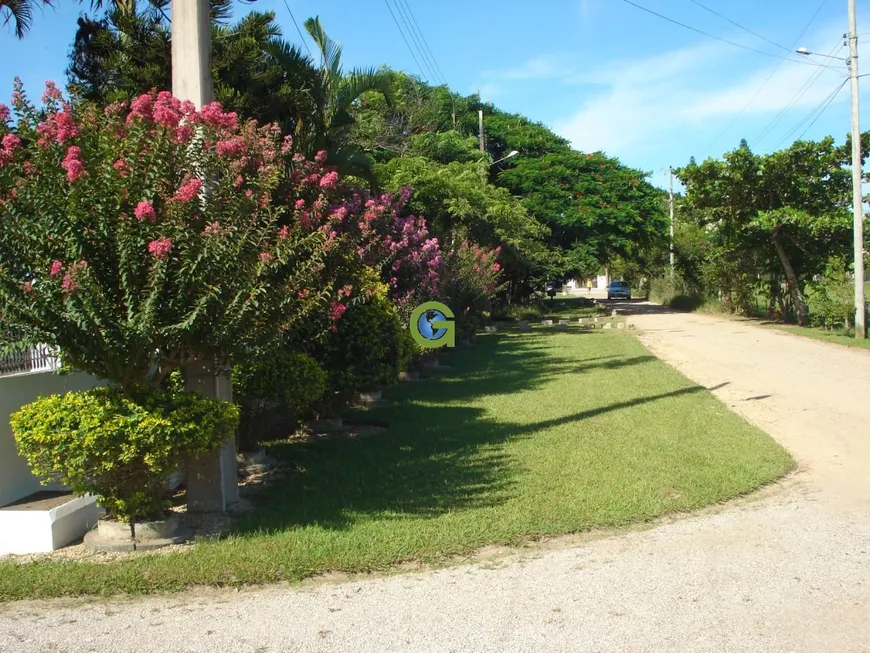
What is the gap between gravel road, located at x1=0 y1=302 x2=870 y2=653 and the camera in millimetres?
4352

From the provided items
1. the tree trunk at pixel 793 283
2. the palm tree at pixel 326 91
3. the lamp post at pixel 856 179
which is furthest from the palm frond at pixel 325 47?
the tree trunk at pixel 793 283

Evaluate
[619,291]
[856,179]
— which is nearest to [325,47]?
[856,179]

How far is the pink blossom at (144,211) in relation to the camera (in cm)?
543

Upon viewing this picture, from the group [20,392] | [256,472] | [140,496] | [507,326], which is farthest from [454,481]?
[507,326]

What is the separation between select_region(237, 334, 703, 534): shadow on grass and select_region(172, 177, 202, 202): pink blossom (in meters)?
2.58

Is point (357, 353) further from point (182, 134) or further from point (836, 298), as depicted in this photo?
point (836, 298)

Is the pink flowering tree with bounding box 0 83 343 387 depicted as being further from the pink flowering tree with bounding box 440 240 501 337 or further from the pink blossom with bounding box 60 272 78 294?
the pink flowering tree with bounding box 440 240 501 337

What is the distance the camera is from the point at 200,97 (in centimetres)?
713

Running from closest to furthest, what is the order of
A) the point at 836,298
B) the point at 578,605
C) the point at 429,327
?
the point at 578,605 < the point at 429,327 < the point at 836,298

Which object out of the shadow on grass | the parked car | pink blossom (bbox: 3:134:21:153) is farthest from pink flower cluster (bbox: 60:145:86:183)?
the parked car

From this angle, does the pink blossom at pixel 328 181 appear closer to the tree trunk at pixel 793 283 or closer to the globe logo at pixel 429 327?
the globe logo at pixel 429 327

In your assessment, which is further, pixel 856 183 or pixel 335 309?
pixel 856 183

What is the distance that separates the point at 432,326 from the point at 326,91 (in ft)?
13.3

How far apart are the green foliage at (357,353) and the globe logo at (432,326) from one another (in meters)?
1.65
